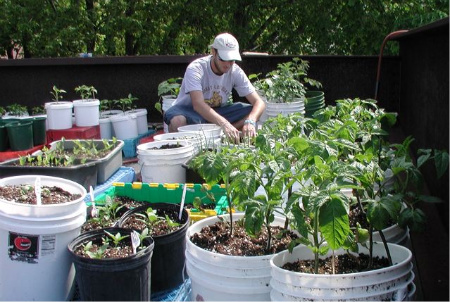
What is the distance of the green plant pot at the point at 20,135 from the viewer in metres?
4.68

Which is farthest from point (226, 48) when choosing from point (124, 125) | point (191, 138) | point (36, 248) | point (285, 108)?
point (36, 248)

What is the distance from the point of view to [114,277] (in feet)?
7.26

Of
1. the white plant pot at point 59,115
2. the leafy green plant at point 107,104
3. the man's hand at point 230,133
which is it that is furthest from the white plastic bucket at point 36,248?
the leafy green plant at point 107,104

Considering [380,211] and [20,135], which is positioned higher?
[380,211]

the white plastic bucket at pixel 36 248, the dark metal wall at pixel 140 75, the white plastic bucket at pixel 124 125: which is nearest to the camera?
the white plastic bucket at pixel 36 248

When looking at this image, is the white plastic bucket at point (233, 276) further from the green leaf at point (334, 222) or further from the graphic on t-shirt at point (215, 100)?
the graphic on t-shirt at point (215, 100)

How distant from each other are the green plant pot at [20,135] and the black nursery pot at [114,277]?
2.69 meters

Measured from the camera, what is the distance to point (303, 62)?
5.63 meters

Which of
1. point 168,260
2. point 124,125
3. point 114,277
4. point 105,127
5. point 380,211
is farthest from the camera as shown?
point 105,127

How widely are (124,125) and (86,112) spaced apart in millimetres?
389

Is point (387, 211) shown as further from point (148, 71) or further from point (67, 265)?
point (148, 71)

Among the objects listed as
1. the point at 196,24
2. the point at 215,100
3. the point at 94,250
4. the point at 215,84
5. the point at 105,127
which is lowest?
the point at 94,250

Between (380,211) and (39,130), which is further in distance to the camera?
(39,130)

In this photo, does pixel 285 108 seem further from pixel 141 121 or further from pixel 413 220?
pixel 413 220
